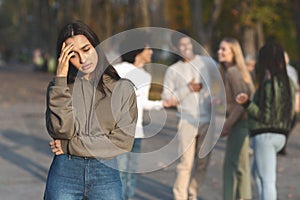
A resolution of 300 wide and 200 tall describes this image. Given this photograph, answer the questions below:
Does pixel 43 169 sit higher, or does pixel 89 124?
pixel 89 124

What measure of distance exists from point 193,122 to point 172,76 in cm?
51

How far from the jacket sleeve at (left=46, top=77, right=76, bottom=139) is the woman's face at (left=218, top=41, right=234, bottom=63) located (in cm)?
380

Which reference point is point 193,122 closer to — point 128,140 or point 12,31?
point 128,140

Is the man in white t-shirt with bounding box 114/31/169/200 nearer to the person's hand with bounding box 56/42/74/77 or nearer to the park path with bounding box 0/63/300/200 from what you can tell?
the park path with bounding box 0/63/300/200

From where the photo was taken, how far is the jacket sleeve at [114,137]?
12.8 ft

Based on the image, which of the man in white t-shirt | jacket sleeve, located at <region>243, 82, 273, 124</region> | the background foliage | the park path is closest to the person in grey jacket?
the man in white t-shirt

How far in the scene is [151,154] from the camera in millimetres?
4551

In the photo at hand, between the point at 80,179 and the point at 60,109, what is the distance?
43 centimetres

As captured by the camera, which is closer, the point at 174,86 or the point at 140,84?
the point at 140,84

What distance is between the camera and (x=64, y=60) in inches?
152

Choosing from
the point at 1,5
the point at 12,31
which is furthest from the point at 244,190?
the point at 12,31

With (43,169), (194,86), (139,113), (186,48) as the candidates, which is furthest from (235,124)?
(43,169)

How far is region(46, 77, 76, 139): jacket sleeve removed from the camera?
12.4 feet

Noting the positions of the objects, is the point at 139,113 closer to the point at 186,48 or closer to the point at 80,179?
the point at 186,48
